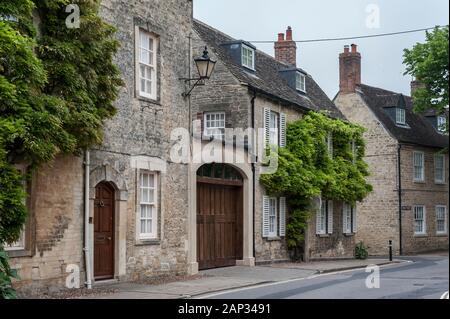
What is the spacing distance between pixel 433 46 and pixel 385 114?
6.83 m

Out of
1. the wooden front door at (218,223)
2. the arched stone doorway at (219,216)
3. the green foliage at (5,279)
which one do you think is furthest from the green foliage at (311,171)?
the green foliage at (5,279)

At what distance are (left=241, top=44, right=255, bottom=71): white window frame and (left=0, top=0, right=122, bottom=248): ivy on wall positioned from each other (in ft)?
38.7

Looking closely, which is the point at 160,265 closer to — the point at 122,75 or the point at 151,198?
the point at 151,198

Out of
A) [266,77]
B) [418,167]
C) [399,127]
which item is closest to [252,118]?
[266,77]

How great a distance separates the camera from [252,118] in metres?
23.4

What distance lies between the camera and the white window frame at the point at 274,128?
24688mm

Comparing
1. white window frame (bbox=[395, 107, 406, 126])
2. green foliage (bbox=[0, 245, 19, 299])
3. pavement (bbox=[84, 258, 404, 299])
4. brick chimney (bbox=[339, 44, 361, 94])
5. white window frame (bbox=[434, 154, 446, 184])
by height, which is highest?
brick chimney (bbox=[339, 44, 361, 94])

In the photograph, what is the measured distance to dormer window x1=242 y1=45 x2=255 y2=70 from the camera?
26.2 meters

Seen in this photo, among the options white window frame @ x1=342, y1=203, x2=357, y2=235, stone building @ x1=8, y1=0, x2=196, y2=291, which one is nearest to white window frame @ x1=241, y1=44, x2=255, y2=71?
stone building @ x1=8, y1=0, x2=196, y2=291

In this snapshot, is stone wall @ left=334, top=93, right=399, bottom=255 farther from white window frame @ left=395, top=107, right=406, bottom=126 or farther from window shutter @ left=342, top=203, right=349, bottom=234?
window shutter @ left=342, top=203, right=349, bottom=234

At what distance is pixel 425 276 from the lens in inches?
760
